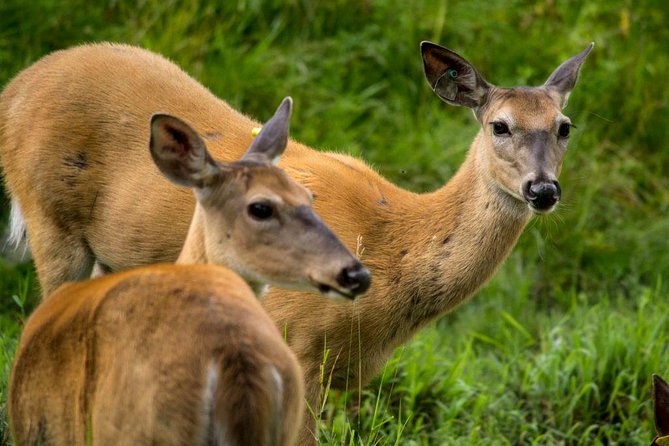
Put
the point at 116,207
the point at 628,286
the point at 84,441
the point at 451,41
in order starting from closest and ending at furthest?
1. the point at 84,441
2. the point at 116,207
3. the point at 628,286
4. the point at 451,41

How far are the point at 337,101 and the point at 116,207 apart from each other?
2885mm

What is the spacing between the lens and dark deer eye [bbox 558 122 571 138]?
6309mm

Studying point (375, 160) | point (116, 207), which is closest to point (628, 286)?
point (375, 160)

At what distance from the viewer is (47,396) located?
13.3 feet

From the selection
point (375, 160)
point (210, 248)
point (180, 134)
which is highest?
point (180, 134)

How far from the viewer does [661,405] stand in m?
5.28

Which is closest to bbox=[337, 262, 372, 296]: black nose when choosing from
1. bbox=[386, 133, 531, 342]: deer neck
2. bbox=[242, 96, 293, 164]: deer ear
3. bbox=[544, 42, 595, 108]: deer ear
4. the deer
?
bbox=[242, 96, 293, 164]: deer ear

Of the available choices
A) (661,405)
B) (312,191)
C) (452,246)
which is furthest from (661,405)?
(312,191)

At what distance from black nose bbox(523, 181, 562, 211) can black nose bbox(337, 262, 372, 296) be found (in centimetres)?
176

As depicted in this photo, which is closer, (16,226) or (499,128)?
(499,128)

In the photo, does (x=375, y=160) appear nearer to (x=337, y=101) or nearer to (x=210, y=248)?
(x=337, y=101)

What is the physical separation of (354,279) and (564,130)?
2.34 metres

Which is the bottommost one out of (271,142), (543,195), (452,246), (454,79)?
(452,246)

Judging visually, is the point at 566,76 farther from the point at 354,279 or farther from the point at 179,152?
the point at 354,279
